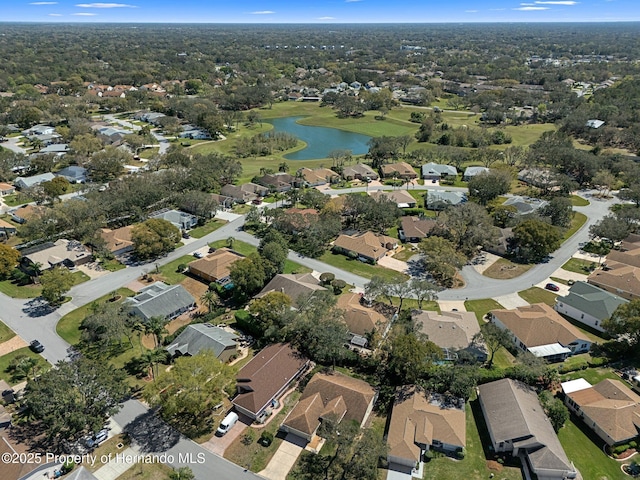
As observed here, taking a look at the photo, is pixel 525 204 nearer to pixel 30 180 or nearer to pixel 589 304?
pixel 589 304

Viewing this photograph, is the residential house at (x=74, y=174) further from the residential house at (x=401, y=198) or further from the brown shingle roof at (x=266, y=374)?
the brown shingle roof at (x=266, y=374)

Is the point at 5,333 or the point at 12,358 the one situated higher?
the point at 12,358

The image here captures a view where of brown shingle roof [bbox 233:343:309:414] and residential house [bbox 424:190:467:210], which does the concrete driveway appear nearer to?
brown shingle roof [bbox 233:343:309:414]

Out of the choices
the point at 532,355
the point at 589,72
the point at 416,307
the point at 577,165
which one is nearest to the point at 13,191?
the point at 416,307

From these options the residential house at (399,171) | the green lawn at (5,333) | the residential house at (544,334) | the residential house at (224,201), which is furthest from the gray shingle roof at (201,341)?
the residential house at (399,171)

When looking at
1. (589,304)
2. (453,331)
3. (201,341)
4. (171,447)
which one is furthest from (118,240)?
(589,304)

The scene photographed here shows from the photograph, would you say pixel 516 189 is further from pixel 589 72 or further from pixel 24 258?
pixel 589 72
